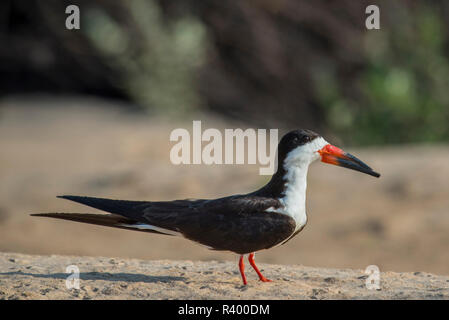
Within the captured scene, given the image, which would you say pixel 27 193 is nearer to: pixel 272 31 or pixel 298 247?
pixel 298 247

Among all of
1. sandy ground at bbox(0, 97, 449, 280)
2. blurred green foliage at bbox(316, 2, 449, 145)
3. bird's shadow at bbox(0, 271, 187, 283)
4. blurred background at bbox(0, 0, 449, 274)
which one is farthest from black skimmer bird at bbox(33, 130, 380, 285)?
blurred green foliage at bbox(316, 2, 449, 145)

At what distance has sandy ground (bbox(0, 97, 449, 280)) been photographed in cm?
734

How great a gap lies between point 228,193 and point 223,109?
737cm

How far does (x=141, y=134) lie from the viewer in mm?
12383

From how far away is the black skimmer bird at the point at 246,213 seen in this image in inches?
159

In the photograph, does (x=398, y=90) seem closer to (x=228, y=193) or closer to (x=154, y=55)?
(x=228, y=193)

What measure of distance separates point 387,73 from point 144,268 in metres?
9.00

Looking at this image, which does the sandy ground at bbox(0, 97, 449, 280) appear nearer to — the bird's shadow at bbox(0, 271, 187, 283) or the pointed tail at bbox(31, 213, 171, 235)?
the bird's shadow at bbox(0, 271, 187, 283)

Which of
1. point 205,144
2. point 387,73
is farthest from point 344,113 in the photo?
point 205,144

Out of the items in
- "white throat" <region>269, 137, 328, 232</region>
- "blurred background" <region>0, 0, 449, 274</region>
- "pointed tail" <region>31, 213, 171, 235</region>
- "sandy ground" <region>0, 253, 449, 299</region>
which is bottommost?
"sandy ground" <region>0, 253, 449, 299</region>

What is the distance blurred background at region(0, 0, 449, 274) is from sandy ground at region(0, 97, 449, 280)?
0.02 m

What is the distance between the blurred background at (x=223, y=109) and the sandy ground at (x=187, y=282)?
2.38 m

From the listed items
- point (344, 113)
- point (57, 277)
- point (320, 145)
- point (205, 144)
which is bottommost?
point (57, 277)

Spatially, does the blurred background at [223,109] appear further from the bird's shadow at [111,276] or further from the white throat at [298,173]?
the white throat at [298,173]
